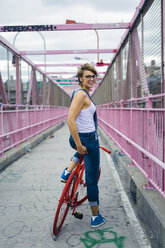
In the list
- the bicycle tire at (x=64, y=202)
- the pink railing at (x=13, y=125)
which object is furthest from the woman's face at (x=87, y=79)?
the pink railing at (x=13, y=125)

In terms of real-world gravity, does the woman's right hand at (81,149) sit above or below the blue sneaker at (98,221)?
above

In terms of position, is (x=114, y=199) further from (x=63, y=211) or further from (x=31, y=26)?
(x=31, y=26)

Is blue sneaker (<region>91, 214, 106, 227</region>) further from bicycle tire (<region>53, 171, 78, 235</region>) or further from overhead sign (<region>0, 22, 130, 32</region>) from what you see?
overhead sign (<region>0, 22, 130, 32</region>)

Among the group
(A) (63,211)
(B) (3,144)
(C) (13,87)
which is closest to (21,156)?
(B) (3,144)

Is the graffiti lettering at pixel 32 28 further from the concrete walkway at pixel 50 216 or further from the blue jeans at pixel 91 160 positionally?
the blue jeans at pixel 91 160

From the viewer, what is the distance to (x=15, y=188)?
5441 mm

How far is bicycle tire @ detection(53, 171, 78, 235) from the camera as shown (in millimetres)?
3275

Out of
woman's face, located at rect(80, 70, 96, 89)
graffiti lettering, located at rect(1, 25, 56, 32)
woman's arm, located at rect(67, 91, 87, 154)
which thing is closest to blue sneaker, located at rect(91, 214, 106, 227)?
woman's arm, located at rect(67, 91, 87, 154)

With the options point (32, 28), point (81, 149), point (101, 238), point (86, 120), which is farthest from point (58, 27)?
point (101, 238)

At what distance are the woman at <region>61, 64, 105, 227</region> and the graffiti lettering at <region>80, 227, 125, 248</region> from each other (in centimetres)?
17

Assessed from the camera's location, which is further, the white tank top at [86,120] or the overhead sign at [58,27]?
the overhead sign at [58,27]

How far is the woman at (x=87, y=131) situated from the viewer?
3322 mm

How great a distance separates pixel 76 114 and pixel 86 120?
8.8 inches

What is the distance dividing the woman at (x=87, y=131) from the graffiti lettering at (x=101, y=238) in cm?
17
